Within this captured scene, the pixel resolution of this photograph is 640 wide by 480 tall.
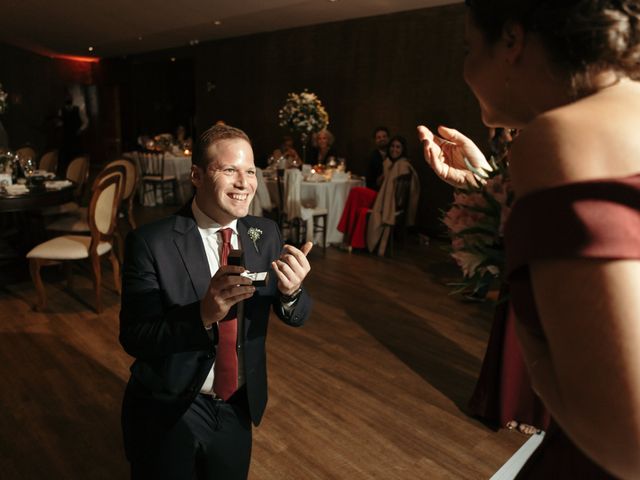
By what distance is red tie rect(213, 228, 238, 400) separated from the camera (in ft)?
5.27

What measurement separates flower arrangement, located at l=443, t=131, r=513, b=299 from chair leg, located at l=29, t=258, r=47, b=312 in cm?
391

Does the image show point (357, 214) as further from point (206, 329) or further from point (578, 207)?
point (578, 207)

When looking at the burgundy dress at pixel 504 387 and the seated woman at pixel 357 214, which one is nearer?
the burgundy dress at pixel 504 387

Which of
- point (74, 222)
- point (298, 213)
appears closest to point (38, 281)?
point (74, 222)

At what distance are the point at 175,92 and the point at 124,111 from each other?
2.04m

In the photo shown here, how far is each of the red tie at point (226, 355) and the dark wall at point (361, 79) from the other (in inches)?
238

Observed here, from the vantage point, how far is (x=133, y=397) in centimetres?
159

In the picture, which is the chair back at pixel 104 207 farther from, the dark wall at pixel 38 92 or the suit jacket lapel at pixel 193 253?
the dark wall at pixel 38 92

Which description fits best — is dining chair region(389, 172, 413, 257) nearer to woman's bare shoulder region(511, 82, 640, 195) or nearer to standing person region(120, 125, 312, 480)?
standing person region(120, 125, 312, 480)

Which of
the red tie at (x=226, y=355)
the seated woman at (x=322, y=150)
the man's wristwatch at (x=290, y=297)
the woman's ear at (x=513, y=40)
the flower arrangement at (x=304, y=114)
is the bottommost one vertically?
the red tie at (x=226, y=355)

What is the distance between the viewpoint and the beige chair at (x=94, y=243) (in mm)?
3910

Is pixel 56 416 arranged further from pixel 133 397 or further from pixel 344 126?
pixel 344 126

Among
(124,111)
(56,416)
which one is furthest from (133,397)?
Result: (124,111)

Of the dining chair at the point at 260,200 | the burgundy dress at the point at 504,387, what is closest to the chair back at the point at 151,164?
the dining chair at the point at 260,200
